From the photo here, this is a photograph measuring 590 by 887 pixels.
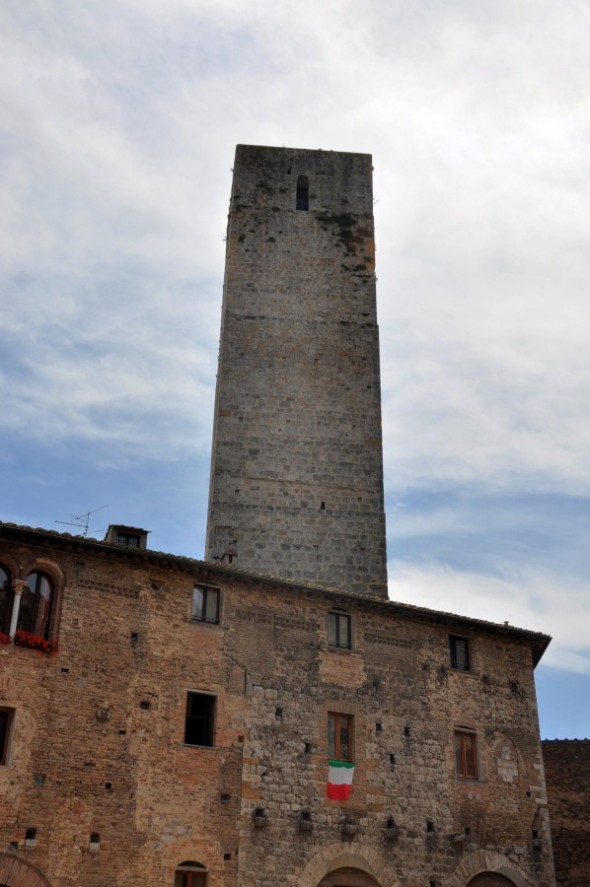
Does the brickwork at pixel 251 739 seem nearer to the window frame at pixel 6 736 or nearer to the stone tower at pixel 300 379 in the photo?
the window frame at pixel 6 736

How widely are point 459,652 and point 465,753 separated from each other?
229cm

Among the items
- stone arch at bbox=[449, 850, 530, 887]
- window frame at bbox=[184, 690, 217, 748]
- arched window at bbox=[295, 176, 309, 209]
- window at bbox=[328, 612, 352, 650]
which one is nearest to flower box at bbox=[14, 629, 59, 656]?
window frame at bbox=[184, 690, 217, 748]

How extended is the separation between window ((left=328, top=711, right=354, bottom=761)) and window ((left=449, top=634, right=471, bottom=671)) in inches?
130

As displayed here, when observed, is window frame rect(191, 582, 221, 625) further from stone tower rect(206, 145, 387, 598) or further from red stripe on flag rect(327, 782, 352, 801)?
stone tower rect(206, 145, 387, 598)

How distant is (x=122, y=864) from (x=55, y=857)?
1.26 m

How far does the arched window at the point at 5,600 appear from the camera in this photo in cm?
1922

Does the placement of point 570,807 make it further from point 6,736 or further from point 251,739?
point 6,736

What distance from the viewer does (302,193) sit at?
3475cm

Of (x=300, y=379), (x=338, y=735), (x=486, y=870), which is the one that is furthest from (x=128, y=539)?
(x=300, y=379)

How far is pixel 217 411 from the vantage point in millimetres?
31391

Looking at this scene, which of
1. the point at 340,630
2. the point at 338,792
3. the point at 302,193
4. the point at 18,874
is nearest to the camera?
the point at 18,874

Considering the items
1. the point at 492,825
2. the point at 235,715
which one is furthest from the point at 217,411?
the point at 492,825

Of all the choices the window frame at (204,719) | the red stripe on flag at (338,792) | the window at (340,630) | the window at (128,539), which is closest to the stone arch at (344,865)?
the red stripe on flag at (338,792)

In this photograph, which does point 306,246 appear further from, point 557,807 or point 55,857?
point 55,857
